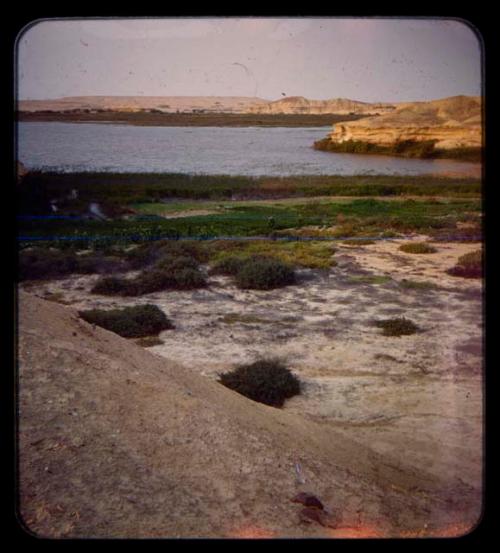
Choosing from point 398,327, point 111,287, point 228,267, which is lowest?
point 398,327

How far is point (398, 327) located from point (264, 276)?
13.0ft

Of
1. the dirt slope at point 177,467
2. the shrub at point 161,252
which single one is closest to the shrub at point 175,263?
the shrub at point 161,252

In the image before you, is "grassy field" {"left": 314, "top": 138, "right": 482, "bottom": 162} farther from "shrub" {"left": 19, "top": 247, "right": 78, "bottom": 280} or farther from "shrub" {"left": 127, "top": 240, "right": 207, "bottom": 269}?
"shrub" {"left": 19, "top": 247, "right": 78, "bottom": 280}

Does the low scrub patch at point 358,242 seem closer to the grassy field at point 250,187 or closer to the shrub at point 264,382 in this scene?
the grassy field at point 250,187

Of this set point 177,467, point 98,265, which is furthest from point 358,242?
point 177,467

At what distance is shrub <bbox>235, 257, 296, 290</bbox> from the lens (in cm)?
1293

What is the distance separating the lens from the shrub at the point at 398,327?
31.9 feet

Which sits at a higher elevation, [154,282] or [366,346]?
[154,282]

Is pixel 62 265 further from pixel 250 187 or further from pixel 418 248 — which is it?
pixel 250 187

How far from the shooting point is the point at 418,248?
16.2m

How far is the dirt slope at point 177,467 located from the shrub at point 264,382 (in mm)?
1001

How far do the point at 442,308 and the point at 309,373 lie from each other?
14.1 ft

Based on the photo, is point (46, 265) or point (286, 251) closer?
point (46, 265)

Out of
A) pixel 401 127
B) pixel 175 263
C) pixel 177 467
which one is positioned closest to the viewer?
pixel 177 467
